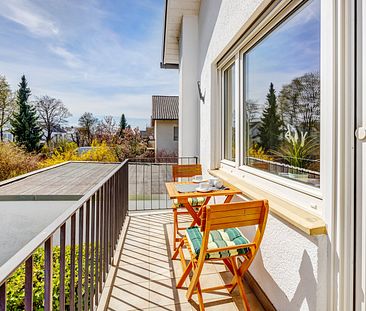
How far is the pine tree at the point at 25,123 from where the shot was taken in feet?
61.9

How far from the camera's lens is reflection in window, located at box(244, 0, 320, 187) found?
1628 mm

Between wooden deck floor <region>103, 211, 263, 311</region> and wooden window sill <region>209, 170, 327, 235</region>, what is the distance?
2.82ft

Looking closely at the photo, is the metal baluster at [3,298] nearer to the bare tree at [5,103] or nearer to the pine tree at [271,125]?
the pine tree at [271,125]

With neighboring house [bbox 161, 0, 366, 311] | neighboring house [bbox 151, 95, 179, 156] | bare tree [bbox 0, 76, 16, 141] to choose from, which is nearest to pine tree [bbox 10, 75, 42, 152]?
bare tree [bbox 0, 76, 16, 141]

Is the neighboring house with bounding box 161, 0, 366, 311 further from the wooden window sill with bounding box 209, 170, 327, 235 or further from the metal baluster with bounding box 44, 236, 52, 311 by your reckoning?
the metal baluster with bounding box 44, 236, 52, 311

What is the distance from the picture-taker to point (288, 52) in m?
1.97

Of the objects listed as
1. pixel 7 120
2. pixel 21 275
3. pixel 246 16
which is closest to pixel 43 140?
pixel 7 120

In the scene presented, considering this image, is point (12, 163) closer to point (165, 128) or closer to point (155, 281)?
point (165, 128)

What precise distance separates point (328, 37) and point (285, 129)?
2.58ft

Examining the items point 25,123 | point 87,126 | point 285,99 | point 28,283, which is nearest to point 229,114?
point 285,99

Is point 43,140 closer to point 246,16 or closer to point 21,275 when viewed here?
point 21,275

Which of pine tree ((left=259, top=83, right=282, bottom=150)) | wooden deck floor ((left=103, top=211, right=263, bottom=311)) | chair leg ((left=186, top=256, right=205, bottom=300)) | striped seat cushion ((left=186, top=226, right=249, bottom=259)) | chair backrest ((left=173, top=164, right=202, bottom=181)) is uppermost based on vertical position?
pine tree ((left=259, top=83, right=282, bottom=150))

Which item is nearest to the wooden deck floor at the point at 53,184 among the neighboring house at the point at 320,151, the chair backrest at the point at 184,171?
the chair backrest at the point at 184,171

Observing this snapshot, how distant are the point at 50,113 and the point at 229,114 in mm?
21292
